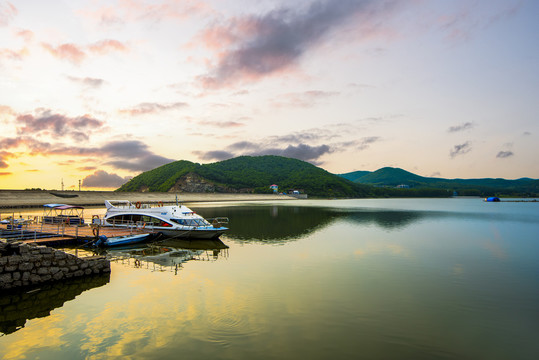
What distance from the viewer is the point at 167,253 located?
27.6 m

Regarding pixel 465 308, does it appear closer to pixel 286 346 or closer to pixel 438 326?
pixel 438 326

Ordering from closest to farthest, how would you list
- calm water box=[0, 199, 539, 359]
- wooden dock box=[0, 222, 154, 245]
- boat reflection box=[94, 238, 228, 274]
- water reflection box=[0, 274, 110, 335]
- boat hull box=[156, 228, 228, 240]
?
1. calm water box=[0, 199, 539, 359]
2. water reflection box=[0, 274, 110, 335]
3. boat reflection box=[94, 238, 228, 274]
4. wooden dock box=[0, 222, 154, 245]
5. boat hull box=[156, 228, 228, 240]

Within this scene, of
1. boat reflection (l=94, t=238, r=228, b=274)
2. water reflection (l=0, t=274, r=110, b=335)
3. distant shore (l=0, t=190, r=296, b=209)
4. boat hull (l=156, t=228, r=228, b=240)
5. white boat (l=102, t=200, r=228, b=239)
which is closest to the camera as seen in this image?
water reflection (l=0, t=274, r=110, b=335)

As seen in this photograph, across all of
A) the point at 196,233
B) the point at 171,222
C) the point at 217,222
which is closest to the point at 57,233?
the point at 171,222

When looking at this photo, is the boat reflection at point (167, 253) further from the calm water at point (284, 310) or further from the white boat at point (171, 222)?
the white boat at point (171, 222)

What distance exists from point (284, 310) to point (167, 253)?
16985mm

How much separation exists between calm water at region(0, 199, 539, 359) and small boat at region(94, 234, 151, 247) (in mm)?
3905

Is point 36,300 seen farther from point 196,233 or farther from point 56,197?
point 56,197

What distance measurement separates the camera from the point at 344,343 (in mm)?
10945

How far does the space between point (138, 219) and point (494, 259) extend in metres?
37.7

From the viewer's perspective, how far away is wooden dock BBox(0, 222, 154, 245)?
91.2ft

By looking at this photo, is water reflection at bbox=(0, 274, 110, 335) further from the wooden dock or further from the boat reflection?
the wooden dock

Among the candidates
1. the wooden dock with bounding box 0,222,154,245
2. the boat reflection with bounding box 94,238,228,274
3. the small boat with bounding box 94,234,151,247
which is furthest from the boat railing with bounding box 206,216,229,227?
the small boat with bounding box 94,234,151,247

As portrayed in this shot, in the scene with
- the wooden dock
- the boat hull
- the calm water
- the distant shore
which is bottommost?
the calm water
